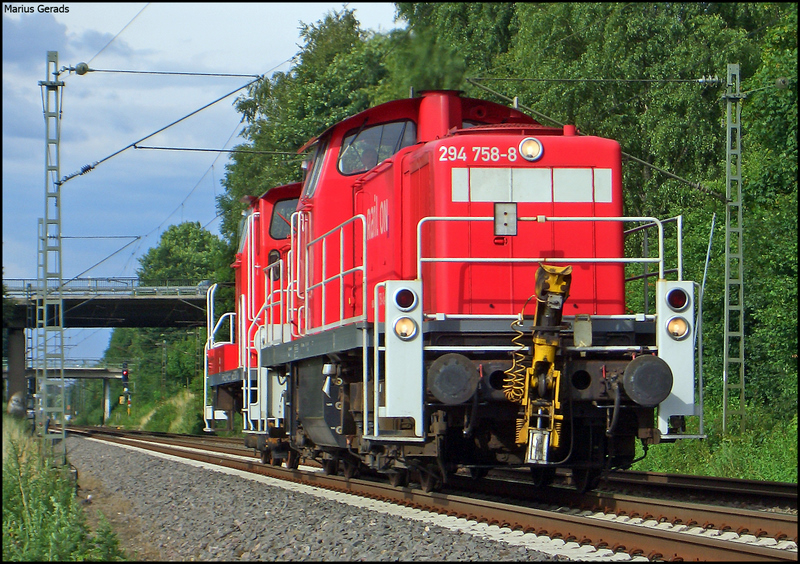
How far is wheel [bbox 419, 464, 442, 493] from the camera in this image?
8500 mm

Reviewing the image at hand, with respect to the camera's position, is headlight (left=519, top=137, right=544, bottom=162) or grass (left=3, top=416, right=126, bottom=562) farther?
headlight (left=519, top=137, right=544, bottom=162)

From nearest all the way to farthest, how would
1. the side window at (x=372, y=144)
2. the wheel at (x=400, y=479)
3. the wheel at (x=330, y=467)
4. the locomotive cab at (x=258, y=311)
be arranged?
1. the side window at (x=372, y=144)
2. the wheel at (x=400, y=479)
3. the wheel at (x=330, y=467)
4. the locomotive cab at (x=258, y=311)

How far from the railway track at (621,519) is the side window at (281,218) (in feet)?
13.8

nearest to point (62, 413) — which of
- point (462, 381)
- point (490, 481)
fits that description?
point (490, 481)

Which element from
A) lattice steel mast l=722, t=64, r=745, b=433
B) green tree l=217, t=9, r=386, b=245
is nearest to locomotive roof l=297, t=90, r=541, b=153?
lattice steel mast l=722, t=64, r=745, b=433

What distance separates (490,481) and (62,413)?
6.25 metres

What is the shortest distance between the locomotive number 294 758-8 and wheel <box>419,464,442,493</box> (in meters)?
2.71

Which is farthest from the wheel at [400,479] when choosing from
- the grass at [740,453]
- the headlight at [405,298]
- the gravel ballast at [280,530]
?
the grass at [740,453]

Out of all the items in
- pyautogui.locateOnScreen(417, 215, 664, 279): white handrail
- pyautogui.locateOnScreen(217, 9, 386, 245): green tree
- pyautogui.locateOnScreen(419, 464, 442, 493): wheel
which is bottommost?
pyautogui.locateOnScreen(419, 464, 442, 493): wheel

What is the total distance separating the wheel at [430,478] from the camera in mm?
8500

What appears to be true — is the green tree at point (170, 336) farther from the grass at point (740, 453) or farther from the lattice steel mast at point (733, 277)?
the grass at point (740, 453)

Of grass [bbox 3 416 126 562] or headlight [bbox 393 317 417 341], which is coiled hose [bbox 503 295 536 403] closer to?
headlight [bbox 393 317 417 341]

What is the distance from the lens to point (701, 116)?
24141 mm

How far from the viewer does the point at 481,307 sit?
784 cm
